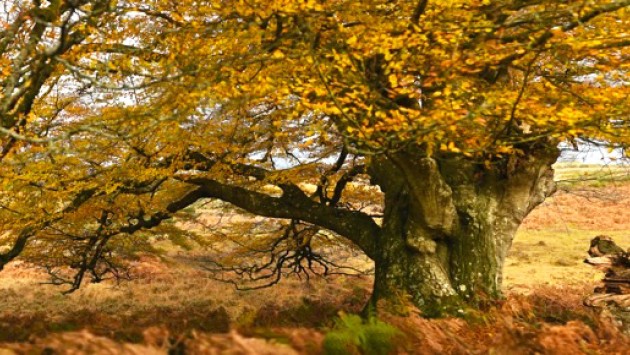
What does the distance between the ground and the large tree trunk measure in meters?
0.70

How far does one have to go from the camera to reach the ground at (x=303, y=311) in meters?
2.95

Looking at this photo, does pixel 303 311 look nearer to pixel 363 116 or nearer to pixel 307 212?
pixel 307 212

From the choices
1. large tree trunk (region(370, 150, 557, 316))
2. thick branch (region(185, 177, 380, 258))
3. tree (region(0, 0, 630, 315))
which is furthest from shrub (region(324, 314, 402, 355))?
thick branch (region(185, 177, 380, 258))

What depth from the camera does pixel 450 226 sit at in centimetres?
846

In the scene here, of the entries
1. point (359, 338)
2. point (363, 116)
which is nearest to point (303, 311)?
point (363, 116)

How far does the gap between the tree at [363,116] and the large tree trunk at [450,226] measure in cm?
3

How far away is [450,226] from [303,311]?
17.5 ft

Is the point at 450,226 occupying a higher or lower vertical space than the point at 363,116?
lower

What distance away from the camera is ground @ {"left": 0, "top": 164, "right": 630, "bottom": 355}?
2.95 meters

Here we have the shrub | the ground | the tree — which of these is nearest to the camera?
the ground

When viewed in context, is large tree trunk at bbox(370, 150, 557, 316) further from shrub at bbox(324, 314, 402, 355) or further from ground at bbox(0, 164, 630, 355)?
shrub at bbox(324, 314, 402, 355)

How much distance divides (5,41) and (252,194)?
17.9 ft

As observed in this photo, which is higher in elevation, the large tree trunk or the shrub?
the large tree trunk

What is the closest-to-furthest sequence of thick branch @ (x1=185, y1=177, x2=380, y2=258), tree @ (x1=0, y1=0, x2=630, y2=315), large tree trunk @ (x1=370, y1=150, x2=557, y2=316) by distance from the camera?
tree @ (x1=0, y1=0, x2=630, y2=315), large tree trunk @ (x1=370, y1=150, x2=557, y2=316), thick branch @ (x1=185, y1=177, x2=380, y2=258)
